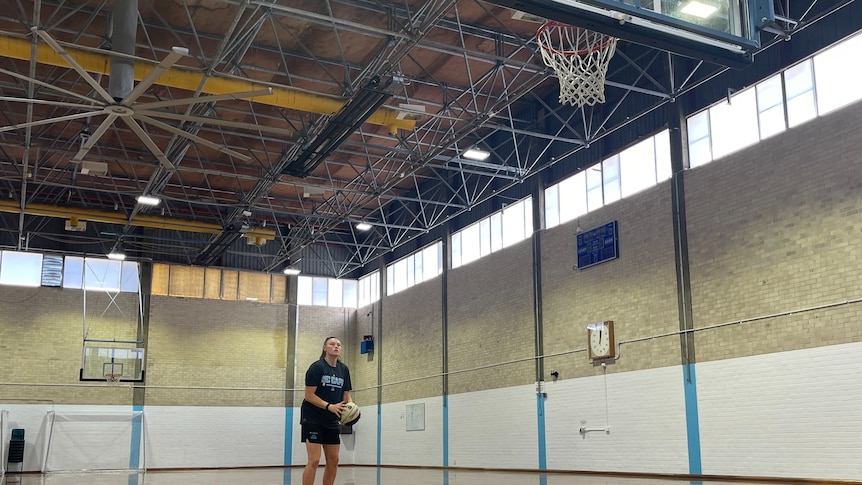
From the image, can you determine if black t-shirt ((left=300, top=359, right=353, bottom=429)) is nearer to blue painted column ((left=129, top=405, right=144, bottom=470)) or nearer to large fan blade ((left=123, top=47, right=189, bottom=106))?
large fan blade ((left=123, top=47, right=189, bottom=106))

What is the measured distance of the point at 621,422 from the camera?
2006 centimetres

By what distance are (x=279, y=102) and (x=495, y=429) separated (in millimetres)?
12589

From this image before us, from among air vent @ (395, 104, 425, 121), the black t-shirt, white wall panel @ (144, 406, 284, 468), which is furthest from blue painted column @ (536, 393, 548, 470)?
white wall panel @ (144, 406, 284, 468)

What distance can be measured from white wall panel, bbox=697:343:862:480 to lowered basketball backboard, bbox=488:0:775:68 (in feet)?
22.6

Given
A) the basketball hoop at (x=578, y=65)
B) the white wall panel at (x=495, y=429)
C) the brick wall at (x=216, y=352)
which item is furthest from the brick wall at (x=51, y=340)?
the basketball hoop at (x=578, y=65)

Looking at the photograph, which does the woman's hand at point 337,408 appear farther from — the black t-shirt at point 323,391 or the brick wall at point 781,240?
the brick wall at point 781,240

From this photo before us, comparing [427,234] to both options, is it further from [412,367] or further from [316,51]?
[316,51]

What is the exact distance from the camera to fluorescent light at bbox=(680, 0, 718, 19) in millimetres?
10734

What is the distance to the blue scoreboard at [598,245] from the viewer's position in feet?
69.2

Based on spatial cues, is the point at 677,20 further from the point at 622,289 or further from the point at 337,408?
the point at 622,289

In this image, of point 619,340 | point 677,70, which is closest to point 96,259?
point 619,340

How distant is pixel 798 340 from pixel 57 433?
27.2 metres

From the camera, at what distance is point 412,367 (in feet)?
104

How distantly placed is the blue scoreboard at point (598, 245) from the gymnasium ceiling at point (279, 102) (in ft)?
8.40
